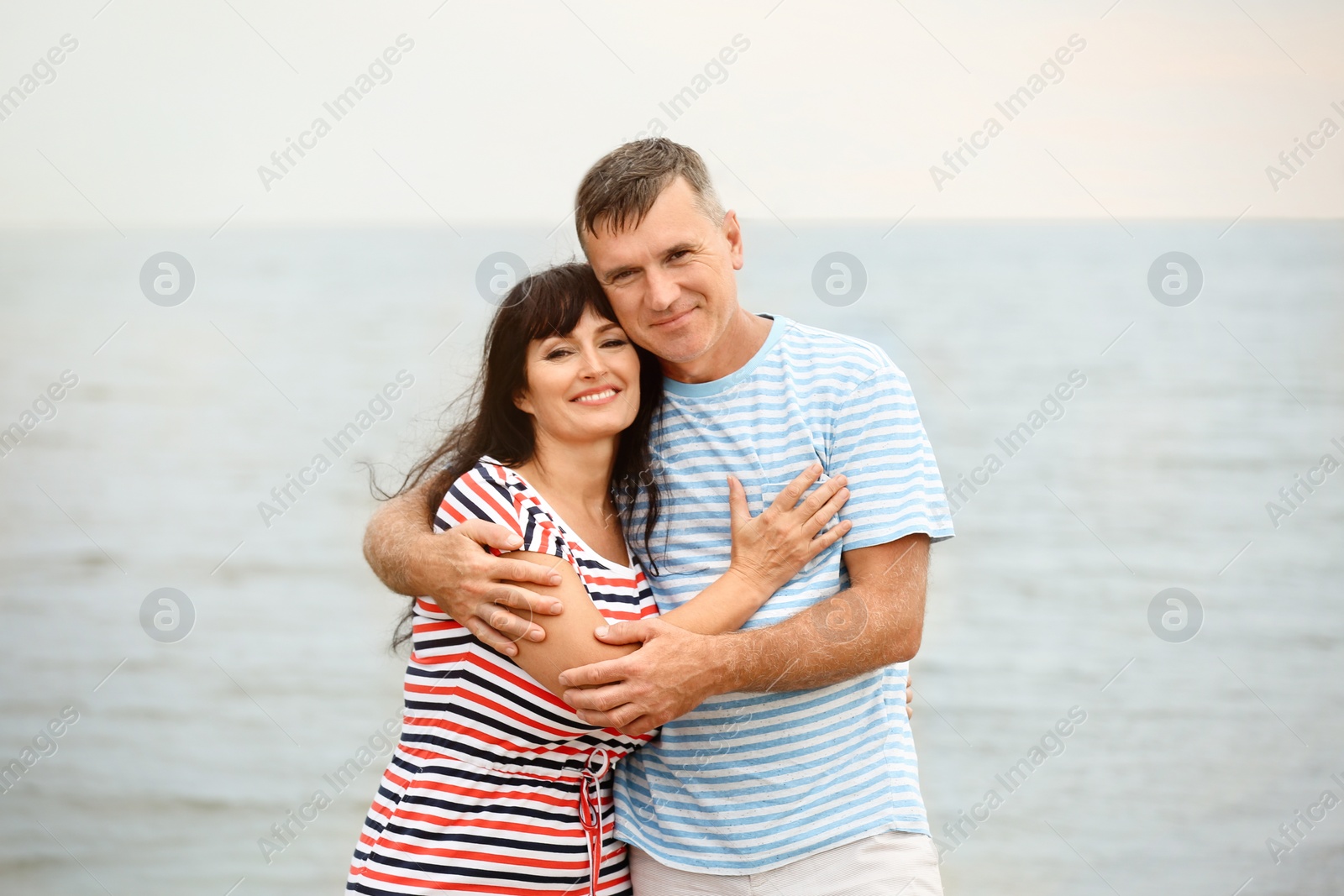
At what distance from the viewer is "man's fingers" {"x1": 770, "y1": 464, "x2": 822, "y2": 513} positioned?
2006mm

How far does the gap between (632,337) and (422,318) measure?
19.2 metres

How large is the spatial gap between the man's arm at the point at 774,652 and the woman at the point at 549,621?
0.05m

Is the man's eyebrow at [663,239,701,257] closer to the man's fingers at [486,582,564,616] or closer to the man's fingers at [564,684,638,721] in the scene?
the man's fingers at [486,582,564,616]

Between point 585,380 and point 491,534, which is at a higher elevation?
point 585,380

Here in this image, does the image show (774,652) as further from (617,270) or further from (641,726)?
(617,270)

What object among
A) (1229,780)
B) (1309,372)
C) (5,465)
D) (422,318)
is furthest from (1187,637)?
(422,318)

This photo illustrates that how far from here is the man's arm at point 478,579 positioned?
1861 mm

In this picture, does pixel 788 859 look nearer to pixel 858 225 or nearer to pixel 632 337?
pixel 632 337

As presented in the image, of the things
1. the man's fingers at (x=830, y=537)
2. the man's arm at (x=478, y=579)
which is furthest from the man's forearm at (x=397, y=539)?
the man's fingers at (x=830, y=537)

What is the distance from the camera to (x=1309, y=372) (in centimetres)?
1446

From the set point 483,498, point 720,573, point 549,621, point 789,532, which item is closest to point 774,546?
point 789,532

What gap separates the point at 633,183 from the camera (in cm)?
209

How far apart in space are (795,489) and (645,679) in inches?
17.2

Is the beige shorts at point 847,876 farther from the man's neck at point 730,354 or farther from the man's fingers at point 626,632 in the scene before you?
the man's neck at point 730,354
